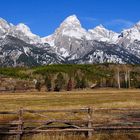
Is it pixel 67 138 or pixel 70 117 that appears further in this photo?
pixel 70 117

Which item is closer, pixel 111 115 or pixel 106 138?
pixel 106 138

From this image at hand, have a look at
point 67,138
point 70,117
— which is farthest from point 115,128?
point 70,117

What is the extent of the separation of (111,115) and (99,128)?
48.5 ft

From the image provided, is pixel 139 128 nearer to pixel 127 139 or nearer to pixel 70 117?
pixel 127 139

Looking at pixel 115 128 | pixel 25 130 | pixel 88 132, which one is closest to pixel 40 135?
pixel 25 130

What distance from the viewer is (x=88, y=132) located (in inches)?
1271

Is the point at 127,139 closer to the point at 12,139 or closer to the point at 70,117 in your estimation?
the point at 12,139

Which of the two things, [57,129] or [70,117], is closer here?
[57,129]

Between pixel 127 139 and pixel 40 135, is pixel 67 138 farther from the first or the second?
pixel 127 139

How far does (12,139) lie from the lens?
3222 cm

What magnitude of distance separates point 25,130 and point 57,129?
8.41 ft

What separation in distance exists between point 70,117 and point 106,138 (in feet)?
50.4

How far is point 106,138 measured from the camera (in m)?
32.0

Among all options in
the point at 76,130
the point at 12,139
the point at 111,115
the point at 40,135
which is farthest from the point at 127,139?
the point at 111,115
